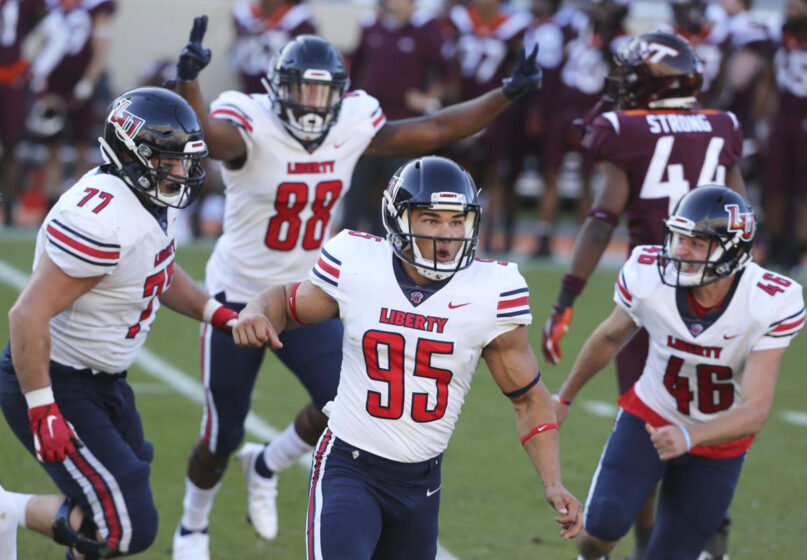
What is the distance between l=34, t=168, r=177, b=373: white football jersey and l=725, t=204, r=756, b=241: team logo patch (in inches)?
72.5

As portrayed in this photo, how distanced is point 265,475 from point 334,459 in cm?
171

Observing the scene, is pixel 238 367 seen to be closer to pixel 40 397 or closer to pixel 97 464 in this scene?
pixel 97 464

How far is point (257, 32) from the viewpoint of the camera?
1194 cm

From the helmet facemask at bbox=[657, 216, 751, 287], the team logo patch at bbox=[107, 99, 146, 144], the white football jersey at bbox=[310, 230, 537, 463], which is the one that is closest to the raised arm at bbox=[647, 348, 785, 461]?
the helmet facemask at bbox=[657, 216, 751, 287]

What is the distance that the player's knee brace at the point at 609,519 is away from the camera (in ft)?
14.3

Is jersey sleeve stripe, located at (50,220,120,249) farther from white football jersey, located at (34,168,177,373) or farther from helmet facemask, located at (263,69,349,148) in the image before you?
helmet facemask, located at (263,69,349,148)

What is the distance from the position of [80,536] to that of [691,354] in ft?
6.84

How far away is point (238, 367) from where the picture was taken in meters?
5.28

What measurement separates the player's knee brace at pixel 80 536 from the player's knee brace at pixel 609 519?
157 centimetres

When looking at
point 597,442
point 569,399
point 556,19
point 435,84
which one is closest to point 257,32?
point 435,84

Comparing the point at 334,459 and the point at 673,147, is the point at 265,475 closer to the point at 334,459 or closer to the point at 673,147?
the point at 334,459

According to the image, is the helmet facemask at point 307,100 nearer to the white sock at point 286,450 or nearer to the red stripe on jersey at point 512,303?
the white sock at point 286,450

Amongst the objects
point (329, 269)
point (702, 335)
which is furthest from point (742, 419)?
point (329, 269)

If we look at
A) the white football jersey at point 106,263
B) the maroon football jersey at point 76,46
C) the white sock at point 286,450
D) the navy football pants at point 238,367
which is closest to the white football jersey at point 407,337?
the white football jersey at point 106,263
